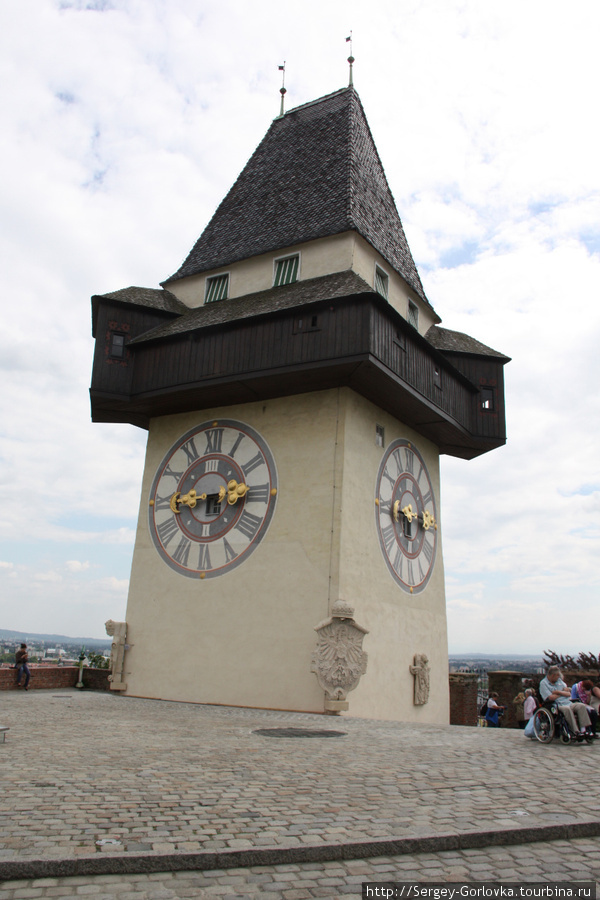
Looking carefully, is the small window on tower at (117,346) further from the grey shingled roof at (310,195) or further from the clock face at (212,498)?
the grey shingled roof at (310,195)

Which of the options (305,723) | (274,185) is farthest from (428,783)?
(274,185)

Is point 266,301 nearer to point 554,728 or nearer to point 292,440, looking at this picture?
point 292,440

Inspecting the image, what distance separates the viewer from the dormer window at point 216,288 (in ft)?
57.2

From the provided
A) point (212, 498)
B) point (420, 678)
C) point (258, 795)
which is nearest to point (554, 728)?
point (258, 795)

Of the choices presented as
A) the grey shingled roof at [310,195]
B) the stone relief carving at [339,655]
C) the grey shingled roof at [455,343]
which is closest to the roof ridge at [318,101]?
the grey shingled roof at [310,195]

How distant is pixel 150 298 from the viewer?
17312 millimetres

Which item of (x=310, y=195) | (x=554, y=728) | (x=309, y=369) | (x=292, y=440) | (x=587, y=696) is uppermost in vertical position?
(x=310, y=195)

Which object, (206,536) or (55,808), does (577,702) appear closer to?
(55,808)

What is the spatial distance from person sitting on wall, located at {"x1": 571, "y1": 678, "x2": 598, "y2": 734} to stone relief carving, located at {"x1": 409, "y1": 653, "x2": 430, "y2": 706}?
17.4 ft

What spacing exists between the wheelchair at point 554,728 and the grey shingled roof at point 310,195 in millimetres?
10880

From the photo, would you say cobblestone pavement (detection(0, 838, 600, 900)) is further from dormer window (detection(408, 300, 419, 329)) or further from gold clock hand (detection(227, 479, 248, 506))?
dormer window (detection(408, 300, 419, 329))

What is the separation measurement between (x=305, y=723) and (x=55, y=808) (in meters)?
6.46

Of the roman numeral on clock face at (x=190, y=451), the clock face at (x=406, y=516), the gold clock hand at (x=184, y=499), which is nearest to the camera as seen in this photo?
the clock face at (x=406, y=516)

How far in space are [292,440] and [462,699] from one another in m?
9.67
